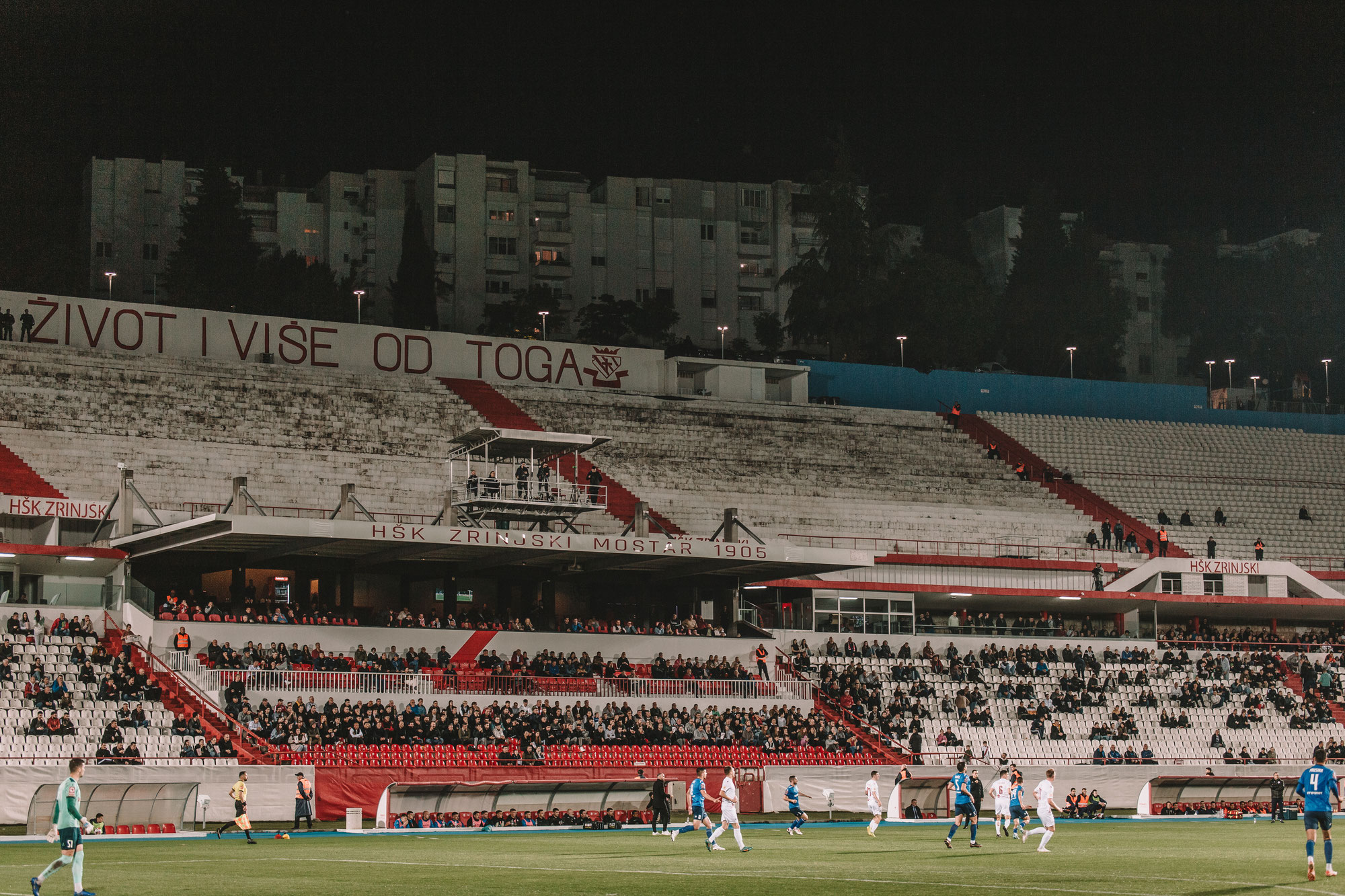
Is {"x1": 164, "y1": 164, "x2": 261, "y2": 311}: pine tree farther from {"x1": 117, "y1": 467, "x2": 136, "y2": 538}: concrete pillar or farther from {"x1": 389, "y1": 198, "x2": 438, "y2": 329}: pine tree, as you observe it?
{"x1": 117, "y1": 467, "x2": 136, "y2": 538}: concrete pillar

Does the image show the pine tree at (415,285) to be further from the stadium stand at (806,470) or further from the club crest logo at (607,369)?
the stadium stand at (806,470)

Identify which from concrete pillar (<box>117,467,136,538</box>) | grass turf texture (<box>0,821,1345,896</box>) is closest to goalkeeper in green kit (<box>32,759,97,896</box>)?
grass turf texture (<box>0,821,1345,896</box>)

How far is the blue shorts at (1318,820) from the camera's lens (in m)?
19.4

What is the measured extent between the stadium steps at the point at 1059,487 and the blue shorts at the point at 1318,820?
46208 mm

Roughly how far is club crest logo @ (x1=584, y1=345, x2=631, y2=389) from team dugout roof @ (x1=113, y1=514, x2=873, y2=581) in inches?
914

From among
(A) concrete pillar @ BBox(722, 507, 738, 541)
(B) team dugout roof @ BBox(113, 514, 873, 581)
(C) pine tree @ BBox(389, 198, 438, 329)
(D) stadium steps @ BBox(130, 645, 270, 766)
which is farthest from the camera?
(C) pine tree @ BBox(389, 198, 438, 329)

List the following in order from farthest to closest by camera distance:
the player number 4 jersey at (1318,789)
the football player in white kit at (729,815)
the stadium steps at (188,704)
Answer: the stadium steps at (188,704), the football player in white kit at (729,815), the player number 4 jersey at (1318,789)

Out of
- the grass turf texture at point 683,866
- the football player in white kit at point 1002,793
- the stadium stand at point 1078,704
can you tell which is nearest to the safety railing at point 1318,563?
the stadium stand at point 1078,704

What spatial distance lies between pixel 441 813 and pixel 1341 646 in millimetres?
40283

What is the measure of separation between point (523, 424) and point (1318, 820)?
50.2 m

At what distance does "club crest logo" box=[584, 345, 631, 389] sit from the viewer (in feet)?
250

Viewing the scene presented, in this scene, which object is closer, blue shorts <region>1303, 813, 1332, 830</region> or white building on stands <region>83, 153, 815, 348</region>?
blue shorts <region>1303, 813, 1332, 830</region>

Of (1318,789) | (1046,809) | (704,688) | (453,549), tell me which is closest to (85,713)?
(453,549)

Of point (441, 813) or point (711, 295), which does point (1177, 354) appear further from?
point (441, 813)
